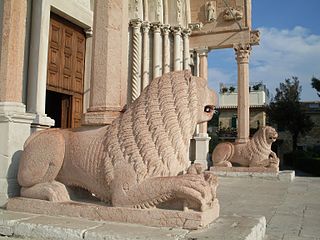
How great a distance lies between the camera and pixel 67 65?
8.90 m

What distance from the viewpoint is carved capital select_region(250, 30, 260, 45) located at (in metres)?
13.0

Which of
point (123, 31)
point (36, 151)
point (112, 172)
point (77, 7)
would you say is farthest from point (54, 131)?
point (77, 7)

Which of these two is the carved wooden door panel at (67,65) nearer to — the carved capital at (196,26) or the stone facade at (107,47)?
the stone facade at (107,47)

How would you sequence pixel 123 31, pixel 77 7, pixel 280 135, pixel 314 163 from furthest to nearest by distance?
pixel 280 135
pixel 314 163
pixel 77 7
pixel 123 31

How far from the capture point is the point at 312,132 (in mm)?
34312

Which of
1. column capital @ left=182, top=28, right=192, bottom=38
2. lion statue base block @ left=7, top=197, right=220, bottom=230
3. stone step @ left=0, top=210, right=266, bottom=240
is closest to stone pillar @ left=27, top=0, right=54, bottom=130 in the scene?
lion statue base block @ left=7, top=197, right=220, bottom=230

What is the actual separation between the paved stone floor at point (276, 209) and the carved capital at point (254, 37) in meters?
6.38

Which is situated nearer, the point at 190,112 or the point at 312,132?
the point at 190,112

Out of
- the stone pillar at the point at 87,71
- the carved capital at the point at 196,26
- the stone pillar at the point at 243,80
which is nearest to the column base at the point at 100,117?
the stone pillar at the point at 87,71

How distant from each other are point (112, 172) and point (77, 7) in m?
6.93

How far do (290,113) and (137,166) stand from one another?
28396mm

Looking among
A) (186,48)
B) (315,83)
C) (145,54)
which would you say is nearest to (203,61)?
(186,48)

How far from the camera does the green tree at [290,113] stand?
2934 centimetres

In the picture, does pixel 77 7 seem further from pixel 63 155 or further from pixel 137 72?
pixel 63 155
